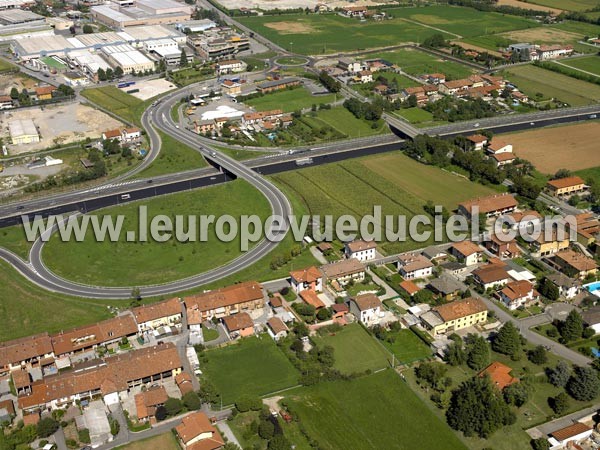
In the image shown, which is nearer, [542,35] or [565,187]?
[565,187]

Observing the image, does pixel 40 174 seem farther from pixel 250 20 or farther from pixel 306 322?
pixel 250 20

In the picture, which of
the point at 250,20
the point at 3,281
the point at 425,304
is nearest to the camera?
the point at 425,304

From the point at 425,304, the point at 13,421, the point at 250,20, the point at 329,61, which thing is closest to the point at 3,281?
the point at 13,421

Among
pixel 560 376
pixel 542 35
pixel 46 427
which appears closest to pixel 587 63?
pixel 542 35

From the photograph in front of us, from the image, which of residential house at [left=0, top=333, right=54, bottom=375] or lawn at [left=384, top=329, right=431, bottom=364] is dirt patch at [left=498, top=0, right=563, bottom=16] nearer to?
lawn at [left=384, top=329, right=431, bottom=364]

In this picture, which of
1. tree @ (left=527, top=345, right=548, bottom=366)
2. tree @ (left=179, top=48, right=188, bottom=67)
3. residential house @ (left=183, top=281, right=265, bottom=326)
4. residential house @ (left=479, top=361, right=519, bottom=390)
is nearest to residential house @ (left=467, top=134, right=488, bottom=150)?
tree @ (left=527, top=345, right=548, bottom=366)

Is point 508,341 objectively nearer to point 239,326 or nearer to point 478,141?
point 239,326
